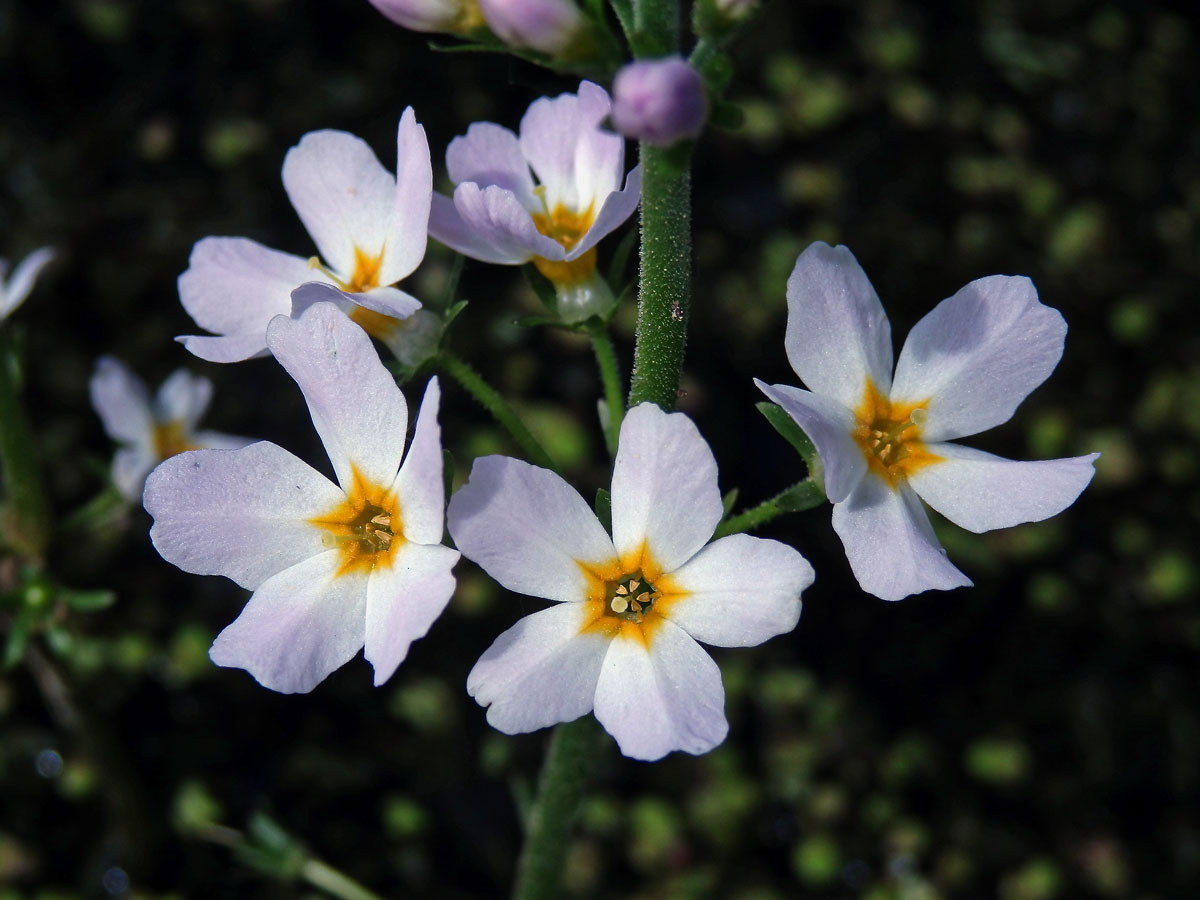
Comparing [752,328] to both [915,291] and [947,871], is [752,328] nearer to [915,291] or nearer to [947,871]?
[915,291]

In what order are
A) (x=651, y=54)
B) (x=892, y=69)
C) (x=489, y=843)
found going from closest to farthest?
(x=651, y=54)
(x=489, y=843)
(x=892, y=69)

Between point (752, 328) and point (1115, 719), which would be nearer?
point (1115, 719)

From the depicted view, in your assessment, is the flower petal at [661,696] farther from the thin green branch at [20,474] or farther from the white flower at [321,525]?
the thin green branch at [20,474]

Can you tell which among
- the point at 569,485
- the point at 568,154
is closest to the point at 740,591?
the point at 569,485

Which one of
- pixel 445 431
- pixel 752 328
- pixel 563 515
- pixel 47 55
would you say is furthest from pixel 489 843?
pixel 47 55

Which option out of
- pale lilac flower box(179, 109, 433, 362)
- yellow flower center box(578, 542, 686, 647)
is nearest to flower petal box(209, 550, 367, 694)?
yellow flower center box(578, 542, 686, 647)

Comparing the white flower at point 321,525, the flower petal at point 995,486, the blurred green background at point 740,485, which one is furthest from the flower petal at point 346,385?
the blurred green background at point 740,485

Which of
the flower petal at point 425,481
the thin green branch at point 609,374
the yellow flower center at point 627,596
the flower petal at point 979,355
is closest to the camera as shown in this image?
the flower petal at point 425,481
